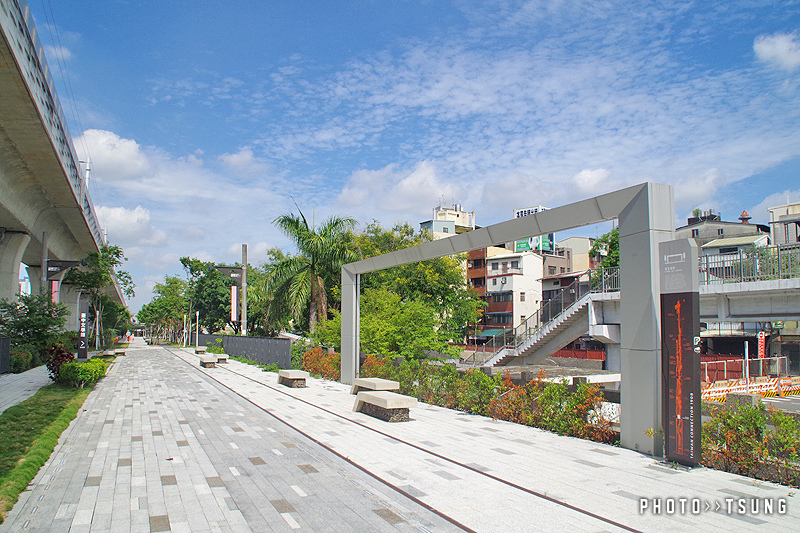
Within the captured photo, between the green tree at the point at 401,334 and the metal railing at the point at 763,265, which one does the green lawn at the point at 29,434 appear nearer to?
the green tree at the point at 401,334

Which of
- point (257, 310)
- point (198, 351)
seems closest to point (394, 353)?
point (198, 351)

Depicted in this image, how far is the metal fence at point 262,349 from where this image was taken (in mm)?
25969

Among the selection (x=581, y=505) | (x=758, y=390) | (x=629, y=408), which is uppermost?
(x=629, y=408)

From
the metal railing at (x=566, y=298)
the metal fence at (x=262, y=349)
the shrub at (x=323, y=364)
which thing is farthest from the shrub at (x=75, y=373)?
the metal railing at (x=566, y=298)

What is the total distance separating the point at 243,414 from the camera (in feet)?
42.8

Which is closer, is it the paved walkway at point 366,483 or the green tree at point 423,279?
the paved walkway at point 366,483

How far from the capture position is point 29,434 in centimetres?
990

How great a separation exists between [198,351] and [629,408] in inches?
1330

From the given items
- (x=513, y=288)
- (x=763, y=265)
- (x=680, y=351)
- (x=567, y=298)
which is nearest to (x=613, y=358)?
(x=567, y=298)

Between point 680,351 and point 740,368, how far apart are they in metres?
22.4

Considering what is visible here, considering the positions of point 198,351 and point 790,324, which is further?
point 790,324

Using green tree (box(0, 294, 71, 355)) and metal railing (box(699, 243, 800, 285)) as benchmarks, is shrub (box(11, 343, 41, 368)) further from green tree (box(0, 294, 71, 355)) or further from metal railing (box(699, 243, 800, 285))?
metal railing (box(699, 243, 800, 285))

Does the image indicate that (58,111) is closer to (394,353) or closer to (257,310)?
(394,353)

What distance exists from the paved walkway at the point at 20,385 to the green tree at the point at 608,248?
1642 inches
